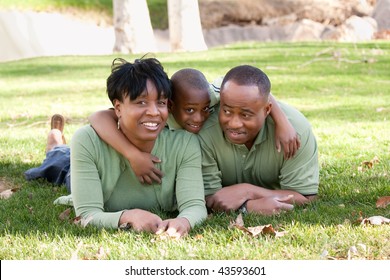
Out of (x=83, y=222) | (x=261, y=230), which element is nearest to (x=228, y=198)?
(x=261, y=230)

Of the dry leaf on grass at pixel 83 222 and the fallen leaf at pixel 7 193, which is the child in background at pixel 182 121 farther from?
the fallen leaf at pixel 7 193

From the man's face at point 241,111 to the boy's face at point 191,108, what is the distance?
0.18 m

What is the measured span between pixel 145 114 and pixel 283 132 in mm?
920

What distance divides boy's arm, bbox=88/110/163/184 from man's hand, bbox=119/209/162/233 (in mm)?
298

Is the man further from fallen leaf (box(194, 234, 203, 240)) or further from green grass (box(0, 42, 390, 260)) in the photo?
fallen leaf (box(194, 234, 203, 240))

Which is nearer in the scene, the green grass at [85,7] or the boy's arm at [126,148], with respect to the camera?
the boy's arm at [126,148]

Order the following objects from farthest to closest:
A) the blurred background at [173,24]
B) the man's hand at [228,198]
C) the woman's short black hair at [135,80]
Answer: the blurred background at [173,24] → the man's hand at [228,198] → the woman's short black hair at [135,80]

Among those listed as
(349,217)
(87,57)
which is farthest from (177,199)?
(87,57)

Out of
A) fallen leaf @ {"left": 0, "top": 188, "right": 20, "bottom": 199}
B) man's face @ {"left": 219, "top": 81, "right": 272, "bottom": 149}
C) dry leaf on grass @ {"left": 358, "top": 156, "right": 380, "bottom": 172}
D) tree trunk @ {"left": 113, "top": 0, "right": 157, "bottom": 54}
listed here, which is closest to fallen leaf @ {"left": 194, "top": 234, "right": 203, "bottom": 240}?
man's face @ {"left": 219, "top": 81, "right": 272, "bottom": 149}

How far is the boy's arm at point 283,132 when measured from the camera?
4.69 m

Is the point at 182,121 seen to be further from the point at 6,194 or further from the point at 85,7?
the point at 85,7

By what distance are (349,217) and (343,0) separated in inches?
932

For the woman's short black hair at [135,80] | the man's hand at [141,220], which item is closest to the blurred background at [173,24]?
the woman's short black hair at [135,80]

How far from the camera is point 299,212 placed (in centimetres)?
465
